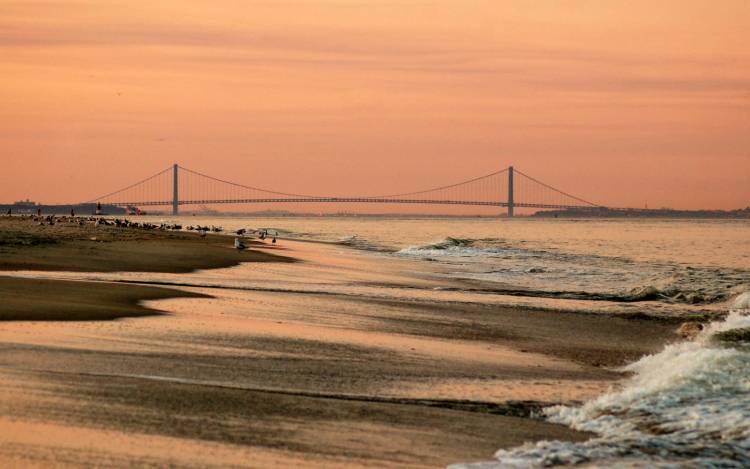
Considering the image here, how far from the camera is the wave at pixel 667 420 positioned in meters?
5.10

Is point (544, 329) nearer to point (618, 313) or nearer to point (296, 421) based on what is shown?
point (618, 313)

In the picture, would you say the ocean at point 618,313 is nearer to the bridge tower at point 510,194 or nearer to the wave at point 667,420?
the wave at point 667,420

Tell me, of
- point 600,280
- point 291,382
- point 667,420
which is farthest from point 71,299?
point 600,280

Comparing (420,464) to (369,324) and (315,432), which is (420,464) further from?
(369,324)

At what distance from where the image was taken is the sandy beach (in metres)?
4.96

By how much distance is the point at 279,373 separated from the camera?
7055mm

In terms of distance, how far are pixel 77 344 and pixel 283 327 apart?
2.55 m

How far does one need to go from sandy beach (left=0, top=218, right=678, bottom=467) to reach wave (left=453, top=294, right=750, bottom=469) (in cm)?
22

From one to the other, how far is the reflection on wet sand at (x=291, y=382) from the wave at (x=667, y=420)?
0.80 ft

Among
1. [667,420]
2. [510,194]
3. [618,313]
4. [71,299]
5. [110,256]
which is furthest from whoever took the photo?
[510,194]

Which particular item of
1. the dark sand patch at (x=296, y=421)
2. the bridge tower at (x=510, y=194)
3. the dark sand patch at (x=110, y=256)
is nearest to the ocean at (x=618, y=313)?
the dark sand patch at (x=296, y=421)

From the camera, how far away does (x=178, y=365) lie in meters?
7.02

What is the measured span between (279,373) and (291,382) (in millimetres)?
342

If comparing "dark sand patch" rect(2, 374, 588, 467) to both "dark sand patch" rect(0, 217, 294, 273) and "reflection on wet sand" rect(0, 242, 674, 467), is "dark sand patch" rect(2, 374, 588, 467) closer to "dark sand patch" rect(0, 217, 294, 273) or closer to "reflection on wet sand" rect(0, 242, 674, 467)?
"reflection on wet sand" rect(0, 242, 674, 467)
